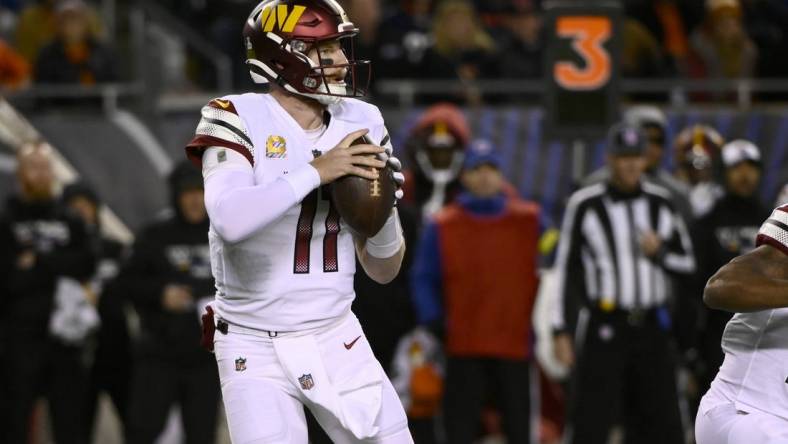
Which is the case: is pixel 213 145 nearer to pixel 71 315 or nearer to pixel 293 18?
pixel 293 18

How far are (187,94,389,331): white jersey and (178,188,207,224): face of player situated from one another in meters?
3.66

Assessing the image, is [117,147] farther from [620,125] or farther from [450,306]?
[620,125]

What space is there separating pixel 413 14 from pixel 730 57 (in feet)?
7.94

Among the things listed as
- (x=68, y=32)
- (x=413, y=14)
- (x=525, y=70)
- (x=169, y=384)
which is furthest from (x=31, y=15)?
(x=169, y=384)

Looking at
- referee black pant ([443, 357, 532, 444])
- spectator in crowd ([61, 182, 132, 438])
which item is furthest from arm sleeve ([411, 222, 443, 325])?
spectator in crowd ([61, 182, 132, 438])

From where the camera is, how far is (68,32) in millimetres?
10641

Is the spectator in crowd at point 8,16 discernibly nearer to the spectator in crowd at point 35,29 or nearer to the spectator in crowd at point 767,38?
the spectator in crowd at point 35,29

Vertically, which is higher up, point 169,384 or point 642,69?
point 642,69

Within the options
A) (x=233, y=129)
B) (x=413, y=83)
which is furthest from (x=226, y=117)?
(x=413, y=83)

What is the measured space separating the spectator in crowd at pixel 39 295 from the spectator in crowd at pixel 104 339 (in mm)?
144

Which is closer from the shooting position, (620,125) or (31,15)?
(620,125)

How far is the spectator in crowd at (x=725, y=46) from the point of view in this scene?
439 inches

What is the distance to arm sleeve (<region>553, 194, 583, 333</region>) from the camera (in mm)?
8047

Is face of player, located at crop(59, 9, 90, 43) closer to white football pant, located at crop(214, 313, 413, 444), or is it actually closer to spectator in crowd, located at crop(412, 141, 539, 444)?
spectator in crowd, located at crop(412, 141, 539, 444)
